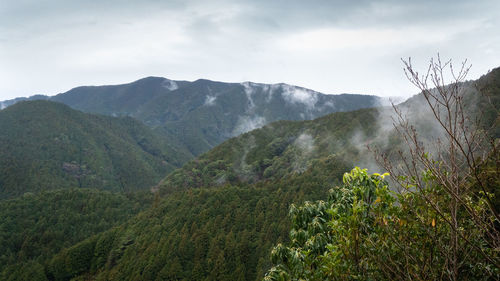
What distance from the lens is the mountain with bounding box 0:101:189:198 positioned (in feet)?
422

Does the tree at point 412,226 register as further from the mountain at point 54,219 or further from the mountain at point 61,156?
the mountain at point 61,156

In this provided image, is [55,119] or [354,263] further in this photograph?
[55,119]

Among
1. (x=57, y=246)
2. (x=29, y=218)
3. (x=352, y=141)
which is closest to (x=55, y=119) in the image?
(x=29, y=218)

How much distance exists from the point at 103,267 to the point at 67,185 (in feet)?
339

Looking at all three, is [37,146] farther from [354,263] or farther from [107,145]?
[354,263]

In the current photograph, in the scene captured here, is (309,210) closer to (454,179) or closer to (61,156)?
(454,179)

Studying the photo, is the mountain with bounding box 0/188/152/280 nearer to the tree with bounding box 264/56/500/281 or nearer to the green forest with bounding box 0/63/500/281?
the green forest with bounding box 0/63/500/281

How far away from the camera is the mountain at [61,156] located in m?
129

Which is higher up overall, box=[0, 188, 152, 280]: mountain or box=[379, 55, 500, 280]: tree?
box=[379, 55, 500, 280]: tree

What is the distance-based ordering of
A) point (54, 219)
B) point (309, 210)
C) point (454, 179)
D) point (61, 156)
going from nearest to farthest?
point (454, 179), point (309, 210), point (54, 219), point (61, 156)

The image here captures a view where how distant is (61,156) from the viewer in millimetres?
157625

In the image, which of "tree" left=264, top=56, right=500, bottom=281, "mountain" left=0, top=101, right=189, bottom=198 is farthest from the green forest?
"mountain" left=0, top=101, right=189, bottom=198

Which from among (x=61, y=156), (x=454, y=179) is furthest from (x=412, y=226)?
(x=61, y=156)

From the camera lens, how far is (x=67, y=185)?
13550 cm
